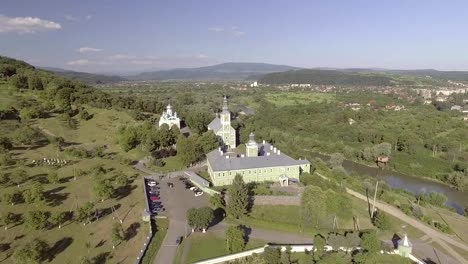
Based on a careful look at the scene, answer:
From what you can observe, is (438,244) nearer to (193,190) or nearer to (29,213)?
(193,190)

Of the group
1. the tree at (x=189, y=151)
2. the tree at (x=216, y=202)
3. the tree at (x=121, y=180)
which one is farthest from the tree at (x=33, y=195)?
the tree at (x=189, y=151)

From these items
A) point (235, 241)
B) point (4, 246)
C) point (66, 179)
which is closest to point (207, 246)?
point (235, 241)

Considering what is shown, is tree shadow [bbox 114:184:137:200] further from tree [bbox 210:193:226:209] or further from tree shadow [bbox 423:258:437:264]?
tree shadow [bbox 423:258:437:264]

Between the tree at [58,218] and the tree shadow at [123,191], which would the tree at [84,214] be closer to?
the tree at [58,218]

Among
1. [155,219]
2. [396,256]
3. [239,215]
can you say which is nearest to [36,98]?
[155,219]

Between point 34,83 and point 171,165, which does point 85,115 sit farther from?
point 171,165

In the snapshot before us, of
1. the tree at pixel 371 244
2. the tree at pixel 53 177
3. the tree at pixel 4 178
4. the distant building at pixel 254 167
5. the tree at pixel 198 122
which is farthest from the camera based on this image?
the tree at pixel 198 122

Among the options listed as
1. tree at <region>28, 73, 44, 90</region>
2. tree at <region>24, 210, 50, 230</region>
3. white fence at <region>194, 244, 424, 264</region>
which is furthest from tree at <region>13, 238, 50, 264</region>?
tree at <region>28, 73, 44, 90</region>
